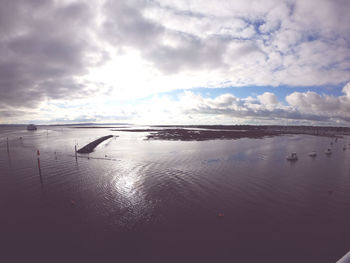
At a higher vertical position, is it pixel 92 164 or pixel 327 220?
pixel 92 164

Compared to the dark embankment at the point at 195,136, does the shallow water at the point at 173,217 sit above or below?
below

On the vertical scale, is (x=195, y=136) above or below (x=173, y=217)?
above

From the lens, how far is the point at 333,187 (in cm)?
2227

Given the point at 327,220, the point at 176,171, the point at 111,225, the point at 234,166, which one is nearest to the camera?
the point at 111,225

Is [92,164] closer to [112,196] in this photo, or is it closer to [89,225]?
[112,196]

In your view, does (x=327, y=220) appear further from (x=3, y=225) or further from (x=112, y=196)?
(x=3, y=225)

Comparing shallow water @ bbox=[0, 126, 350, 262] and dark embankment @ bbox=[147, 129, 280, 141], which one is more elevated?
dark embankment @ bbox=[147, 129, 280, 141]

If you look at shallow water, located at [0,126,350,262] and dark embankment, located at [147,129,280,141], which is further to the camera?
dark embankment, located at [147,129,280,141]

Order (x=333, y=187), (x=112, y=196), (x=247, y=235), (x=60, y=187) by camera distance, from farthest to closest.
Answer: (x=333, y=187), (x=60, y=187), (x=112, y=196), (x=247, y=235)

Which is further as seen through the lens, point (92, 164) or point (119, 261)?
point (92, 164)

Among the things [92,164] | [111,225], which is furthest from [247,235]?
[92,164]

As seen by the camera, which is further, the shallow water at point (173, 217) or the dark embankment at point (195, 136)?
the dark embankment at point (195, 136)

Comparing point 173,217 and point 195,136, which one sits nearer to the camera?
point 173,217

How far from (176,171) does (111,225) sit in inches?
613
